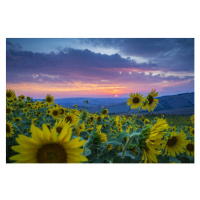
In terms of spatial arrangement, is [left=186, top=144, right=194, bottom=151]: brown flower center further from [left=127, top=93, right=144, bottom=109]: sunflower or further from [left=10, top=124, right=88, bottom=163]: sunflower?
[left=10, top=124, right=88, bottom=163]: sunflower

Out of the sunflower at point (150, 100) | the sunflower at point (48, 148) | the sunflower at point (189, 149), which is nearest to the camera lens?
the sunflower at point (48, 148)

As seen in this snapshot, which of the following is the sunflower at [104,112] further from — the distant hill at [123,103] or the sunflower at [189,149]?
the sunflower at [189,149]

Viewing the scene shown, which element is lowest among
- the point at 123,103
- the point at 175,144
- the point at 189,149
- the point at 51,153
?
the point at 189,149

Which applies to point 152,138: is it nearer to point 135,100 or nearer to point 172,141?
point 172,141

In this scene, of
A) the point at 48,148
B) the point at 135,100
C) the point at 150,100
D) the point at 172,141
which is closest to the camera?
the point at 48,148

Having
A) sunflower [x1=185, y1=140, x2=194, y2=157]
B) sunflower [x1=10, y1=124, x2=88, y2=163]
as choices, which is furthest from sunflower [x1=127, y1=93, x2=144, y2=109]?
sunflower [x1=10, y1=124, x2=88, y2=163]

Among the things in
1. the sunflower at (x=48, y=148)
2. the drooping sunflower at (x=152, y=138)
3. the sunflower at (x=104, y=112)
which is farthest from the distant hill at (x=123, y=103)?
the sunflower at (x=48, y=148)

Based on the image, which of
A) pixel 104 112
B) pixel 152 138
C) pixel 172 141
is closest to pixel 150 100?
pixel 172 141
